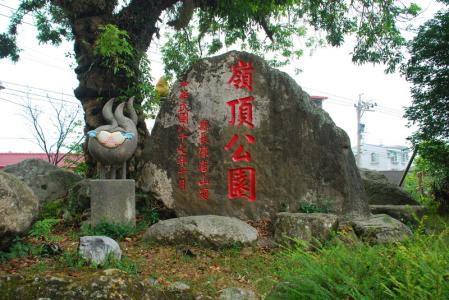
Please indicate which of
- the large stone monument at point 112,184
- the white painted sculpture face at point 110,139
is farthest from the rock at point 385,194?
the white painted sculpture face at point 110,139

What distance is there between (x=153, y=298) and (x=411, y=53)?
9.31 m

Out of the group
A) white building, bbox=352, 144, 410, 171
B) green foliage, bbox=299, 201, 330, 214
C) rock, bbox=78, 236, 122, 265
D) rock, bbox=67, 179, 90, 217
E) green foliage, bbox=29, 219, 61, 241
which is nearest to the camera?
rock, bbox=78, 236, 122, 265

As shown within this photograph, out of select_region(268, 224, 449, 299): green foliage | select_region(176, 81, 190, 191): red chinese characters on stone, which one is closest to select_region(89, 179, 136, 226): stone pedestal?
select_region(176, 81, 190, 191): red chinese characters on stone

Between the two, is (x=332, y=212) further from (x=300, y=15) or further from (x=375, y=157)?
(x=375, y=157)

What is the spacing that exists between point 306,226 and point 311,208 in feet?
3.31

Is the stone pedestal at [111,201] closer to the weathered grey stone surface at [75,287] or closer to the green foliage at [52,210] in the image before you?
the green foliage at [52,210]

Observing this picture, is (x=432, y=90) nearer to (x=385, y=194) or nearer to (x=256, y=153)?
(x=385, y=194)

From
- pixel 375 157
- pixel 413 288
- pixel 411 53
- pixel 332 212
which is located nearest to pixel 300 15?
pixel 411 53

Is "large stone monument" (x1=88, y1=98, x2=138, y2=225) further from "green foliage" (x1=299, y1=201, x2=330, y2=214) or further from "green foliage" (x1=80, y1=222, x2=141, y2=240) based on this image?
"green foliage" (x1=299, y1=201, x2=330, y2=214)

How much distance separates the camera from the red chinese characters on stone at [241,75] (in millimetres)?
7367

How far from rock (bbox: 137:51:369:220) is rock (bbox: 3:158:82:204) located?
263cm

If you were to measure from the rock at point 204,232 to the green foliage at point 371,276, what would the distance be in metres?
3.07

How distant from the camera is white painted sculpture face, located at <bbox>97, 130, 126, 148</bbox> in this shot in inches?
261

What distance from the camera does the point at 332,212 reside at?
702 centimetres
